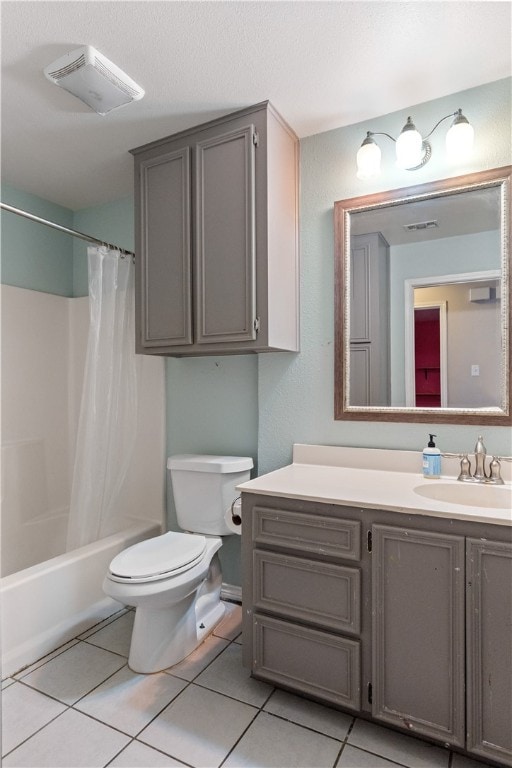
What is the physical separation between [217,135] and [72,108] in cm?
63

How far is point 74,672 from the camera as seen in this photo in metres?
1.75

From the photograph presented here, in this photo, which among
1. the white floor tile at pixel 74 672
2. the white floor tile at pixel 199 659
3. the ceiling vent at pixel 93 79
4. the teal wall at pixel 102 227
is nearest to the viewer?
the ceiling vent at pixel 93 79

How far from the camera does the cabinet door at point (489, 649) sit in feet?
4.00

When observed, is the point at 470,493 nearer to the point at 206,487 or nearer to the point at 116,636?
the point at 206,487

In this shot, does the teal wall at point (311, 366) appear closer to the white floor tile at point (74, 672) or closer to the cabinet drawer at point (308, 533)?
the cabinet drawer at point (308, 533)

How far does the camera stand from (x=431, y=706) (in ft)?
4.31

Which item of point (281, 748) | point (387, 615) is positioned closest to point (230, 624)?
point (281, 748)

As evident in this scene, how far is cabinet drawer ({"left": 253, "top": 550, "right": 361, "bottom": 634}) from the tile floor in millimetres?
349

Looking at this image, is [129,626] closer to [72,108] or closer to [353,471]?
[353,471]

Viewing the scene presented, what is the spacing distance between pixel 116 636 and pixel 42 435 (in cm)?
135

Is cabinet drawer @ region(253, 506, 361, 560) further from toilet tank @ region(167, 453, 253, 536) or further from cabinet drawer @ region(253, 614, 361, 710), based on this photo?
toilet tank @ region(167, 453, 253, 536)

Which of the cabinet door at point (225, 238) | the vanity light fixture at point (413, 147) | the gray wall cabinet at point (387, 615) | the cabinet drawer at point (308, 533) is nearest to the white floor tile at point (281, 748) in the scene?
the gray wall cabinet at point (387, 615)

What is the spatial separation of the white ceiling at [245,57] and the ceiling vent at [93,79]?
4cm

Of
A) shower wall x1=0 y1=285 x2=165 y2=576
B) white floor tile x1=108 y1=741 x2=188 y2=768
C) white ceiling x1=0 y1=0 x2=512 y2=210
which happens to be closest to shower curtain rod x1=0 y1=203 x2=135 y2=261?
white ceiling x1=0 y1=0 x2=512 y2=210
